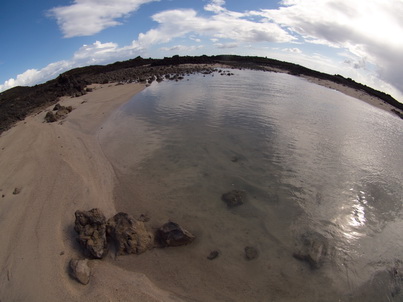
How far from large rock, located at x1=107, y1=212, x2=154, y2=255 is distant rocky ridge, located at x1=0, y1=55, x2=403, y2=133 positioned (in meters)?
16.6

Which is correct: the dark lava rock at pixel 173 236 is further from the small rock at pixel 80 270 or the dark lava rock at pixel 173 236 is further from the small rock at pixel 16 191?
the small rock at pixel 16 191

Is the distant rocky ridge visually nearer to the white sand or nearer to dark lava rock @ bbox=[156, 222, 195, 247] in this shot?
the white sand

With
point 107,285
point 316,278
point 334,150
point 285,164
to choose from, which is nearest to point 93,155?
point 107,285

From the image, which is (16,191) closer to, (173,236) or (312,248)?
(173,236)

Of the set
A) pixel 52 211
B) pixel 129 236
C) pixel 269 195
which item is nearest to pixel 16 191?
pixel 52 211

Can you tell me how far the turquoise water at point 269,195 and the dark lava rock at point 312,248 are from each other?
12cm

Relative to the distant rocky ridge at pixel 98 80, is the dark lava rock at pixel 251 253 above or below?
below

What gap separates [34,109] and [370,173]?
26711 millimetres

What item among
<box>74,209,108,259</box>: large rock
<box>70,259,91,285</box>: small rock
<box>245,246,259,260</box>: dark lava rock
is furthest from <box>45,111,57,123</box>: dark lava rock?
<box>245,246,259,260</box>: dark lava rock

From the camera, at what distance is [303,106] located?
20859 mm

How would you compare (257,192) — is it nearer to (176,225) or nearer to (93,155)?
(176,225)

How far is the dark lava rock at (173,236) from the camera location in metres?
6.77

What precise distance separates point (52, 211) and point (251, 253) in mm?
6578

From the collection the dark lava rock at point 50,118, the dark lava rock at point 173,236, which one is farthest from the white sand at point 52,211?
the dark lava rock at point 50,118
